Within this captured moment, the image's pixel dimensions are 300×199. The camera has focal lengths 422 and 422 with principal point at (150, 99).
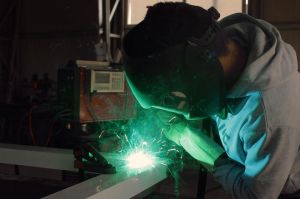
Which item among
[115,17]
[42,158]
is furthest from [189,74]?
[115,17]

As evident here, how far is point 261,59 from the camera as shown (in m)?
1.05

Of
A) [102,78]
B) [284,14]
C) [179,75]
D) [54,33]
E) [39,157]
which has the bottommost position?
[39,157]

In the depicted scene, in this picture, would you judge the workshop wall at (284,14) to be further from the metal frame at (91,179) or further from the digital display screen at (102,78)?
the metal frame at (91,179)

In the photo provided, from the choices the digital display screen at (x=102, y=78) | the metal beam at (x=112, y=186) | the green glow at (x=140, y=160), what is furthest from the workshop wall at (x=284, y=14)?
the metal beam at (x=112, y=186)

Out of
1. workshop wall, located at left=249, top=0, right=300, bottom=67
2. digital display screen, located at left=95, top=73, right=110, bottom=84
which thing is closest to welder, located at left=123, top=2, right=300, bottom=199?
digital display screen, located at left=95, top=73, right=110, bottom=84

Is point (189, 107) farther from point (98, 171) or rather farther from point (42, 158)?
point (42, 158)

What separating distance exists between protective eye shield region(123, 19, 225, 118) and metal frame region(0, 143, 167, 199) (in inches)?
9.3

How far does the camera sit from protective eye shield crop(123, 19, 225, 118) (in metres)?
1.00

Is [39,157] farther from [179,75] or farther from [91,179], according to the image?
[179,75]

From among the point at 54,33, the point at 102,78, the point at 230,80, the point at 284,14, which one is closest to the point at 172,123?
the point at 230,80

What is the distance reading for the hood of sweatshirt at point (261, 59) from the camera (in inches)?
41.0

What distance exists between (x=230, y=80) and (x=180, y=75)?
0.15m

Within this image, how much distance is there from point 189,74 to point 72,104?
1.72m

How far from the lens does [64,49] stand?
7.09 metres
